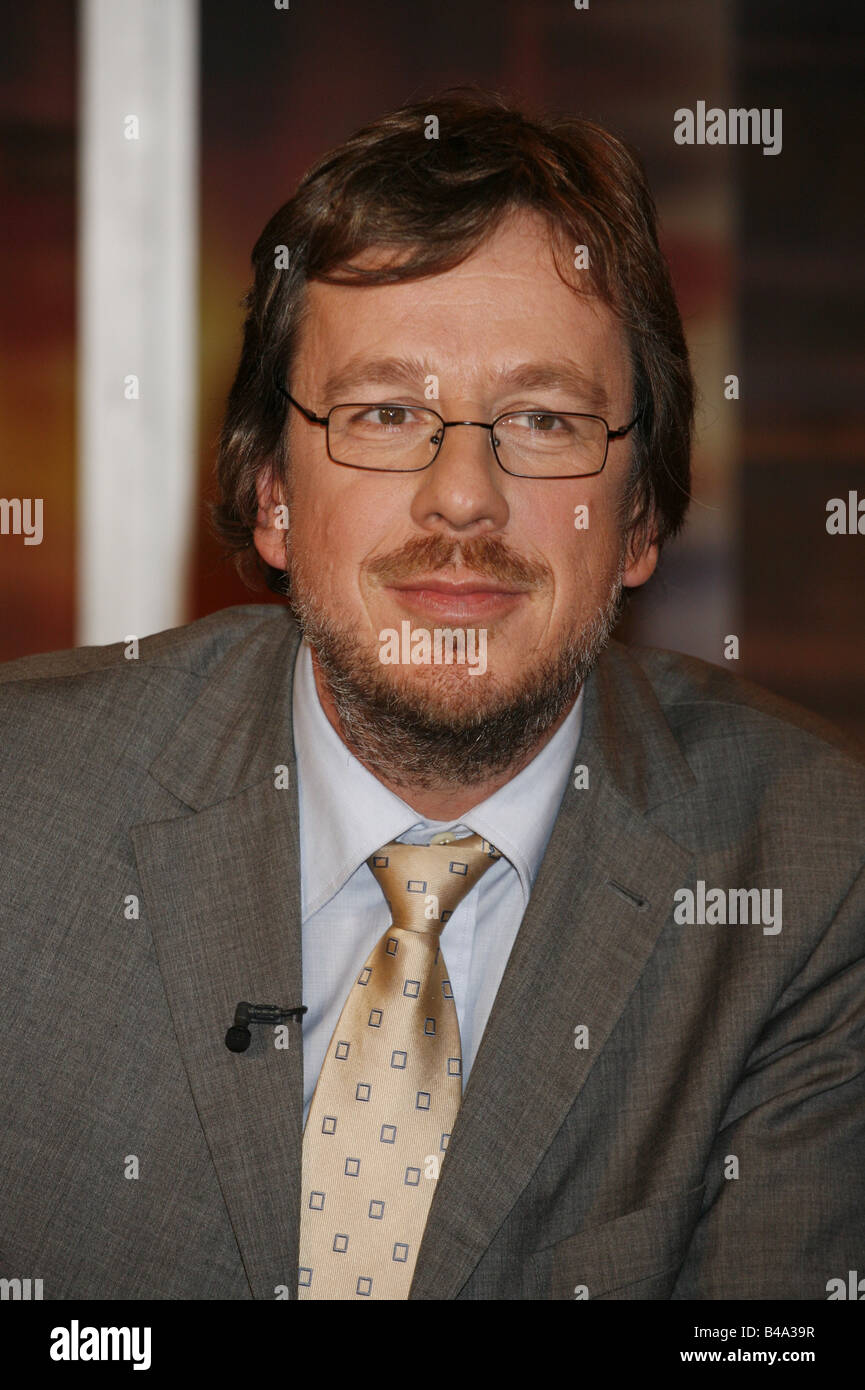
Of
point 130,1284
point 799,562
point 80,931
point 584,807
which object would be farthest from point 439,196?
point 799,562

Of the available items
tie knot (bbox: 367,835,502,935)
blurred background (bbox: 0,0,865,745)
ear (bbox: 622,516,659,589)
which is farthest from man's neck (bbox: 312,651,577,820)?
blurred background (bbox: 0,0,865,745)

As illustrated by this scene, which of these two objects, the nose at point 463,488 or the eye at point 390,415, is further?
the eye at point 390,415

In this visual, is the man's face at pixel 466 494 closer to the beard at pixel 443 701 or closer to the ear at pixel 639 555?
the beard at pixel 443 701

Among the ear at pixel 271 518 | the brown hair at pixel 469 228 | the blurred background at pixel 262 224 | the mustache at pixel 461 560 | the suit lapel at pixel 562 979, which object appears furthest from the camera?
the blurred background at pixel 262 224

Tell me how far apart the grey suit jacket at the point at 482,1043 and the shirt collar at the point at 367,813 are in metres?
0.04

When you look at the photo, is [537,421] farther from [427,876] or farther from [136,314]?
[136,314]

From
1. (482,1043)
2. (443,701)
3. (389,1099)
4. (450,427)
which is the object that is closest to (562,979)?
(482,1043)

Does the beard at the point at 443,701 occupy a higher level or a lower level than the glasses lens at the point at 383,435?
lower

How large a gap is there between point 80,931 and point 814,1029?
1049 millimetres

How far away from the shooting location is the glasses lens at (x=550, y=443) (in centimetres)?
212

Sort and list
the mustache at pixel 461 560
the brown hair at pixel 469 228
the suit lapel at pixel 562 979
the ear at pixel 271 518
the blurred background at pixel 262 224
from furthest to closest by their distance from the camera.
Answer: the blurred background at pixel 262 224 < the ear at pixel 271 518 < the brown hair at pixel 469 228 < the mustache at pixel 461 560 < the suit lapel at pixel 562 979

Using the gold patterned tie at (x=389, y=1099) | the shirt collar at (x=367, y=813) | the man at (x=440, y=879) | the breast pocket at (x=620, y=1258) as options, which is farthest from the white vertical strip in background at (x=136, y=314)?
the breast pocket at (x=620, y=1258)

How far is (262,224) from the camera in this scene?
150 inches

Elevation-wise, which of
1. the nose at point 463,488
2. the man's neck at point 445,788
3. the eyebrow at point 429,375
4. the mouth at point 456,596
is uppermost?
the eyebrow at point 429,375
